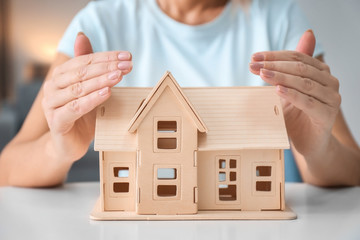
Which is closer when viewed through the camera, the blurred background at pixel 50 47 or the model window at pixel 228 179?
the model window at pixel 228 179

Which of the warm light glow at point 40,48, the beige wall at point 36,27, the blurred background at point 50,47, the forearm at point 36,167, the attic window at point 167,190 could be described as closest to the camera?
the attic window at point 167,190

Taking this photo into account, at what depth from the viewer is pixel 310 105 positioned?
68 cm

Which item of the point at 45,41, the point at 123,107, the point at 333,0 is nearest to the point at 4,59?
the point at 45,41

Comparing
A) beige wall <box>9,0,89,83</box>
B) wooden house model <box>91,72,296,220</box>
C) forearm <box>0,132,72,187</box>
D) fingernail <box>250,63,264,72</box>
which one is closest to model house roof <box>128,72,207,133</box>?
wooden house model <box>91,72,296,220</box>

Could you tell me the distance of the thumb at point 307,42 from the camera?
0.76 m

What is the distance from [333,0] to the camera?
91.0 inches

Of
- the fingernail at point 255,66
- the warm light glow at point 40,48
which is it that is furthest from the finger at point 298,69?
the warm light glow at point 40,48

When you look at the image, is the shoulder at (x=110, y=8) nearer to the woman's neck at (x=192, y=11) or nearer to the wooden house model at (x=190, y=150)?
the woman's neck at (x=192, y=11)

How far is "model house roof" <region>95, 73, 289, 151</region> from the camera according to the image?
24.3 inches

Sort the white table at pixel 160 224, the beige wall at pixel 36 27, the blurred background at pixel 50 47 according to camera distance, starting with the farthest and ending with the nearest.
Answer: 1. the beige wall at pixel 36 27
2. the blurred background at pixel 50 47
3. the white table at pixel 160 224

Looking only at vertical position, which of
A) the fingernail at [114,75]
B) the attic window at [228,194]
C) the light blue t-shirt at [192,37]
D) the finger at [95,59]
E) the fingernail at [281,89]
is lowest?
the attic window at [228,194]

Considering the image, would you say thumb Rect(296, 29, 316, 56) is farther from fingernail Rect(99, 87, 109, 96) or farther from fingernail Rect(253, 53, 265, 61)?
fingernail Rect(99, 87, 109, 96)

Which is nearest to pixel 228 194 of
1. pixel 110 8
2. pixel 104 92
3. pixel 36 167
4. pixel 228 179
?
pixel 228 179

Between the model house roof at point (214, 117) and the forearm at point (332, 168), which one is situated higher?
the model house roof at point (214, 117)
